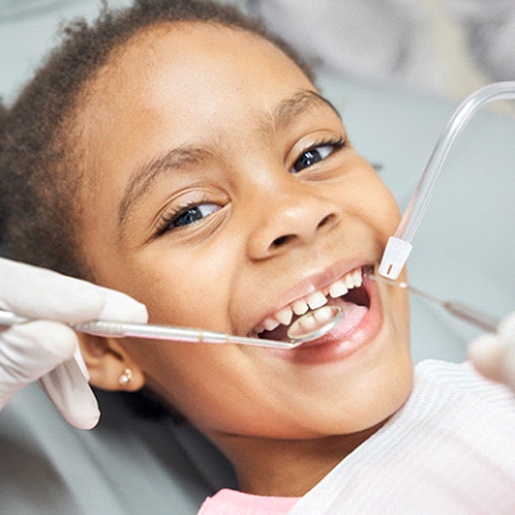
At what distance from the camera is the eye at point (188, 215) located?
1180 mm

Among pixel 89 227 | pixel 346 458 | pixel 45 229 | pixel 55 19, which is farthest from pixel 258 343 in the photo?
pixel 55 19

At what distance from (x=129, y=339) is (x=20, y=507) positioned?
33cm

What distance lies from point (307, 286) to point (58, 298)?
0.35 m

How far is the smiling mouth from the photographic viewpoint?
1.11 metres

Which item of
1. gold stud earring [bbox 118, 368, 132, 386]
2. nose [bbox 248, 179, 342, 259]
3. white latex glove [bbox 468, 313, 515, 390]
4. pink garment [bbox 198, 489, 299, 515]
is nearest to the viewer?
white latex glove [bbox 468, 313, 515, 390]

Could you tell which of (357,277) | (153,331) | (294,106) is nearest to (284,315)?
(357,277)

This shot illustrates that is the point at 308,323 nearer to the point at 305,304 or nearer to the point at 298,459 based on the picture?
the point at 305,304

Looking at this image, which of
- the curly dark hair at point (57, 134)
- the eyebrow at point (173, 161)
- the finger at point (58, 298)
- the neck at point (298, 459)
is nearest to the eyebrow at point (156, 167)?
the eyebrow at point (173, 161)

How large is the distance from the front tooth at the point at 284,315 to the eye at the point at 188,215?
0.20 m

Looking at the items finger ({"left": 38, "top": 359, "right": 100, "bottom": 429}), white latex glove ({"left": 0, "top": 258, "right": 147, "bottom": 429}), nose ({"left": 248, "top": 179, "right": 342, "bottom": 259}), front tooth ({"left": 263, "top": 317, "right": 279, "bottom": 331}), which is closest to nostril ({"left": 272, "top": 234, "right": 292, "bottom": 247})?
nose ({"left": 248, "top": 179, "right": 342, "bottom": 259})

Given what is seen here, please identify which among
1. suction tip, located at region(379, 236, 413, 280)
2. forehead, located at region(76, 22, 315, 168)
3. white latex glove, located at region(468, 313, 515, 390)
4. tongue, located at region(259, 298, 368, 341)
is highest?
forehead, located at region(76, 22, 315, 168)

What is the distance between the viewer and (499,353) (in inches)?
32.4

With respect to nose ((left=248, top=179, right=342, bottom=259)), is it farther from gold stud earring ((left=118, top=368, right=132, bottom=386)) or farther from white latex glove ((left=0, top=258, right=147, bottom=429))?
gold stud earring ((left=118, top=368, right=132, bottom=386))

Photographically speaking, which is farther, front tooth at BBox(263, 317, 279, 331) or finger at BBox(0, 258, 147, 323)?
front tooth at BBox(263, 317, 279, 331)
